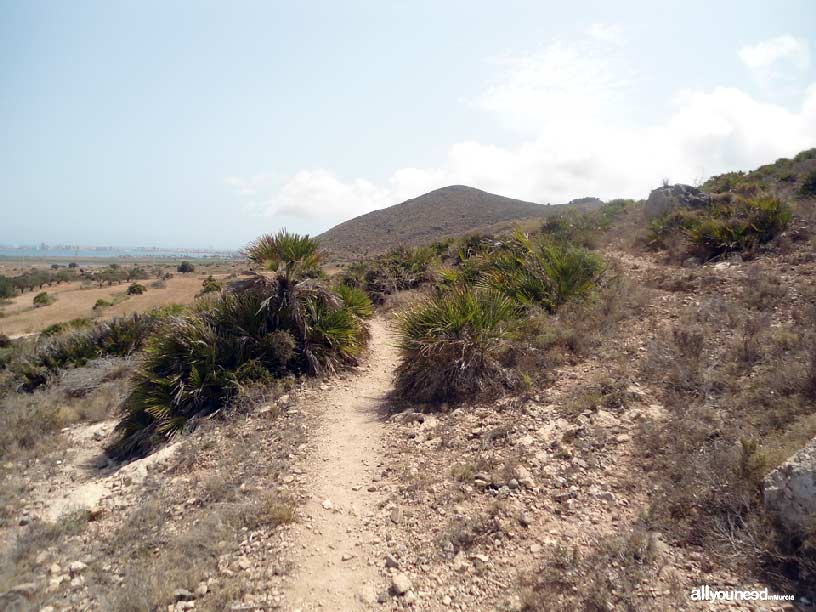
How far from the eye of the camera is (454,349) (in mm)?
6094

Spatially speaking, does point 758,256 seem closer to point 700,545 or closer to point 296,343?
point 700,545

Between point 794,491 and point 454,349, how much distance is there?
12.6 feet

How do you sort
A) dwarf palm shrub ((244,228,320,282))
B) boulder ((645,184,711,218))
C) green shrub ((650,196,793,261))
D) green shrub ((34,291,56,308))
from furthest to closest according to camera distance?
green shrub ((34,291,56,308))
boulder ((645,184,711,218))
green shrub ((650,196,793,261))
dwarf palm shrub ((244,228,320,282))

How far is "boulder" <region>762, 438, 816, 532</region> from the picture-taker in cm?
263

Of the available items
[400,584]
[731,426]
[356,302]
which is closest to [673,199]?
[356,302]

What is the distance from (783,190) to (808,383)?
44.9ft

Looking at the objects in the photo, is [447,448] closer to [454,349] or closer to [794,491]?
[454,349]

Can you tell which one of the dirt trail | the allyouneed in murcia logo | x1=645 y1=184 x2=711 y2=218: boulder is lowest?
the dirt trail

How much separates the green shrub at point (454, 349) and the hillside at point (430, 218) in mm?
38469

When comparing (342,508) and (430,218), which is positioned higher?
(430,218)

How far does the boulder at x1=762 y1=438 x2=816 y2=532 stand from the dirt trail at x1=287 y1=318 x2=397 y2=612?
106 inches

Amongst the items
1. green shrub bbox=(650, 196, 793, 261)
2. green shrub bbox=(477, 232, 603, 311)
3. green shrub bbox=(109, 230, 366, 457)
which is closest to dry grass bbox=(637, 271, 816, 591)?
green shrub bbox=(477, 232, 603, 311)

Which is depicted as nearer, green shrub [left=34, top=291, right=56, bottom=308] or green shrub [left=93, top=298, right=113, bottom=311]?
green shrub [left=93, top=298, right=113, bottom=311]

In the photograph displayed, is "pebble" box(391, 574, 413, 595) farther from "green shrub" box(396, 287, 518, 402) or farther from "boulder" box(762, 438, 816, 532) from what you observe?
"green shrub" box(396, 287, 518, 402)
